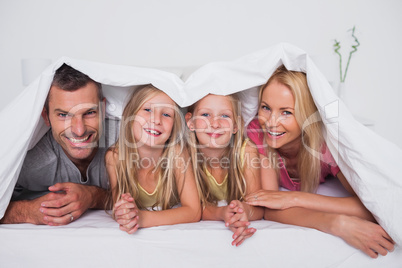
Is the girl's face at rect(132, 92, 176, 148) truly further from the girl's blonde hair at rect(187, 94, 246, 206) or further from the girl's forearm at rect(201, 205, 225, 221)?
the girl's forearm at rect(201, 205, 225, 221)

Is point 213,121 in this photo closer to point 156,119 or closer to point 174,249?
point 156,119


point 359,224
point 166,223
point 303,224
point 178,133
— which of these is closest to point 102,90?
point 178,133

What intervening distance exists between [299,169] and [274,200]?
0.30 metres

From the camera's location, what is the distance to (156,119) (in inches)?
52.1

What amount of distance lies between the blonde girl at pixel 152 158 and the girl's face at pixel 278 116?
343 millimetres

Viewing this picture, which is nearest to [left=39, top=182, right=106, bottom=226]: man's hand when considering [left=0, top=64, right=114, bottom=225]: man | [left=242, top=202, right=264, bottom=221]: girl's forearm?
[left=0, top=64, right=114, bottom=225]: man

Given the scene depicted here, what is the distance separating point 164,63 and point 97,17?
0.68m

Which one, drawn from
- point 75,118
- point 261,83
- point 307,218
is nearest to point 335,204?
point 307,218

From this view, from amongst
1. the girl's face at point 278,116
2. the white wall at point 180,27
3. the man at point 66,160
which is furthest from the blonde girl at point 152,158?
the white wall at point 180,27

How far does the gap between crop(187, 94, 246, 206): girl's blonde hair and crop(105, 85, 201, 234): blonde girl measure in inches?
1.8

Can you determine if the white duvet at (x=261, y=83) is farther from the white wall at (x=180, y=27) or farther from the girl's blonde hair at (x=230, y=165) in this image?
the white wall at (x=180, y=27)

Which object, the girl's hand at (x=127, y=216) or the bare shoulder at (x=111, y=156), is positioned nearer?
the girl's hand at (x=127, y=216)

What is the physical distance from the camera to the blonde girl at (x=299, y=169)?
103cm

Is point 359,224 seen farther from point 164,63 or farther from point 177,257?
point 164,63
